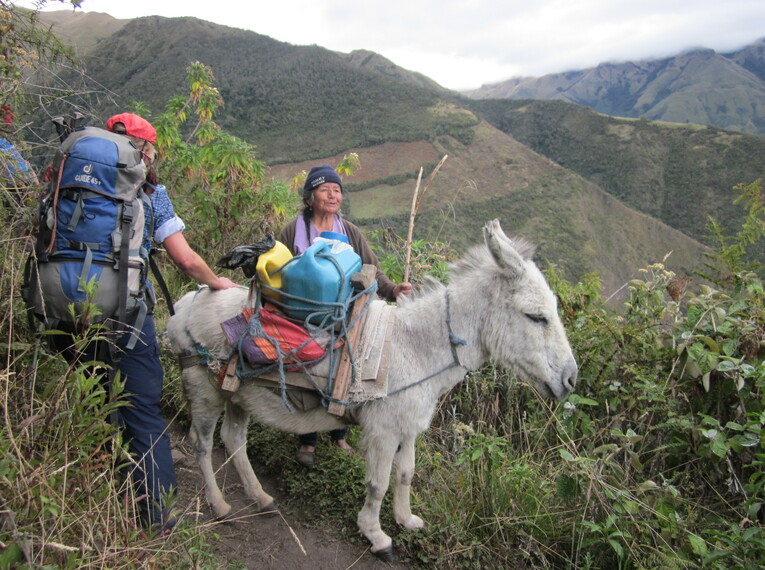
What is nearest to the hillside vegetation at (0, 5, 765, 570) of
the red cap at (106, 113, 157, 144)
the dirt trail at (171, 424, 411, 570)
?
the dirt trail at (171, 424, 411, 570)

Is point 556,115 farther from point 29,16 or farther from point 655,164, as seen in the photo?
point 29,16

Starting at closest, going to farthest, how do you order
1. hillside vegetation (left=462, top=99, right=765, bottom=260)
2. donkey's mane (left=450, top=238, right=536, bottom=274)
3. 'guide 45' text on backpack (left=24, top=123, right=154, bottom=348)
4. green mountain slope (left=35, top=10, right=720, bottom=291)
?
'guide 45' text on backpack (left=24, top=123, right=154, bottom=348), donkey's mane (left=450, top=238, right=536, bottom=274), green mountain slope (left=35, top=10, right=720, bottom=291), hillside vegetation (left=462, top=99, right=765, bottom=260)

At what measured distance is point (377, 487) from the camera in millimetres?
2844

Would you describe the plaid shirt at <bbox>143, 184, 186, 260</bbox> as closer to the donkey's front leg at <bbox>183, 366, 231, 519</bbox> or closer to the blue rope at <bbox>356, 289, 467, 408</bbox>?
the donkey's front leg at <bbox>183, 366, 231, 519</bbox>

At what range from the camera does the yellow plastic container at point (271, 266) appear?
2570mm

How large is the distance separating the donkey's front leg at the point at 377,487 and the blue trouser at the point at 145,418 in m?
1.17

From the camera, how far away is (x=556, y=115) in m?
83.4

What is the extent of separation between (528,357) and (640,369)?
1.45 m

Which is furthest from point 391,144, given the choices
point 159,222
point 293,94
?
point 159,222

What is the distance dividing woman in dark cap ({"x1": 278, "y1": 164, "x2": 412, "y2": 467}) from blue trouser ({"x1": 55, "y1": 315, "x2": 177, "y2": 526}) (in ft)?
4.10

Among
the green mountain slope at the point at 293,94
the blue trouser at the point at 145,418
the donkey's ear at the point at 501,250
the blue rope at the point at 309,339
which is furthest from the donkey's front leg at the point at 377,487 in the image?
the green mountain slope at the point at 293,94

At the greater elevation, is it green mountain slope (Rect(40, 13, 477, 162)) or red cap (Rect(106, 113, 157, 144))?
green mountain slope (Rect(40, 13, 477, 162))

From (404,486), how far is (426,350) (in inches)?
38.4

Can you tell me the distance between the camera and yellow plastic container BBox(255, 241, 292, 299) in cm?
257
